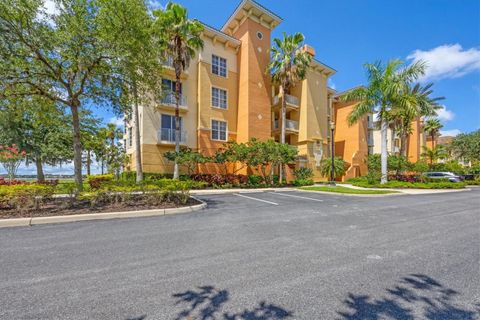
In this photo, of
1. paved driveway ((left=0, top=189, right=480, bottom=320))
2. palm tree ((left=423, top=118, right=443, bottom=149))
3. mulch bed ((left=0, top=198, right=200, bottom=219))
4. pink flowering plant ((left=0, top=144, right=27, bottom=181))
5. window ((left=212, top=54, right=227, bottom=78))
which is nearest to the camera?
paved driveway ((left=0, top=189, right=480, bottom=320))

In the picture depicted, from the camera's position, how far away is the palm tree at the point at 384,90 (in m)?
17.9

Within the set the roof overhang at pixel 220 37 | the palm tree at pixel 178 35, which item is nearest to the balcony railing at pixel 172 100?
the palm tree at pixel 178 35

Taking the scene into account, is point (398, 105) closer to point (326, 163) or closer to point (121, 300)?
point (326, 163)

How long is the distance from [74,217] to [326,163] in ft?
78.6

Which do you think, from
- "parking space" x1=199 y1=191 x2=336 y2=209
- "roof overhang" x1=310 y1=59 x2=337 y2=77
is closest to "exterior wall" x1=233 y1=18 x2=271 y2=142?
"roof overhang" x1=310 y1=59 x2=337 y2=77

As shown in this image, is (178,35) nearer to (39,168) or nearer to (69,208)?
(69,208)

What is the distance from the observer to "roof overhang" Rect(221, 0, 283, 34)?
21297 mm

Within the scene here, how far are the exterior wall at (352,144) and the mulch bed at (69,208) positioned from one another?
1032 inches

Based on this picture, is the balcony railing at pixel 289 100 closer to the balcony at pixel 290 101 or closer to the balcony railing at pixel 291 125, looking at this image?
the balcony at pixel 290 101

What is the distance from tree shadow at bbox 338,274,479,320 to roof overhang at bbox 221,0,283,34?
80.3 ft

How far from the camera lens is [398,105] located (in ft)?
61.0

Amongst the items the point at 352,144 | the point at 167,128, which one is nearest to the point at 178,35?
the point at 167,128

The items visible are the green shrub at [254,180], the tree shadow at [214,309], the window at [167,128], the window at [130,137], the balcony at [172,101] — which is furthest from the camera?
the window at [130,137]

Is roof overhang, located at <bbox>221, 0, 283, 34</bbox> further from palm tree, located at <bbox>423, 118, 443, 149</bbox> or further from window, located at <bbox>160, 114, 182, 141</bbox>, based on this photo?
palm tree, located at <bbox>423, 118, 443, 149</bbox>
